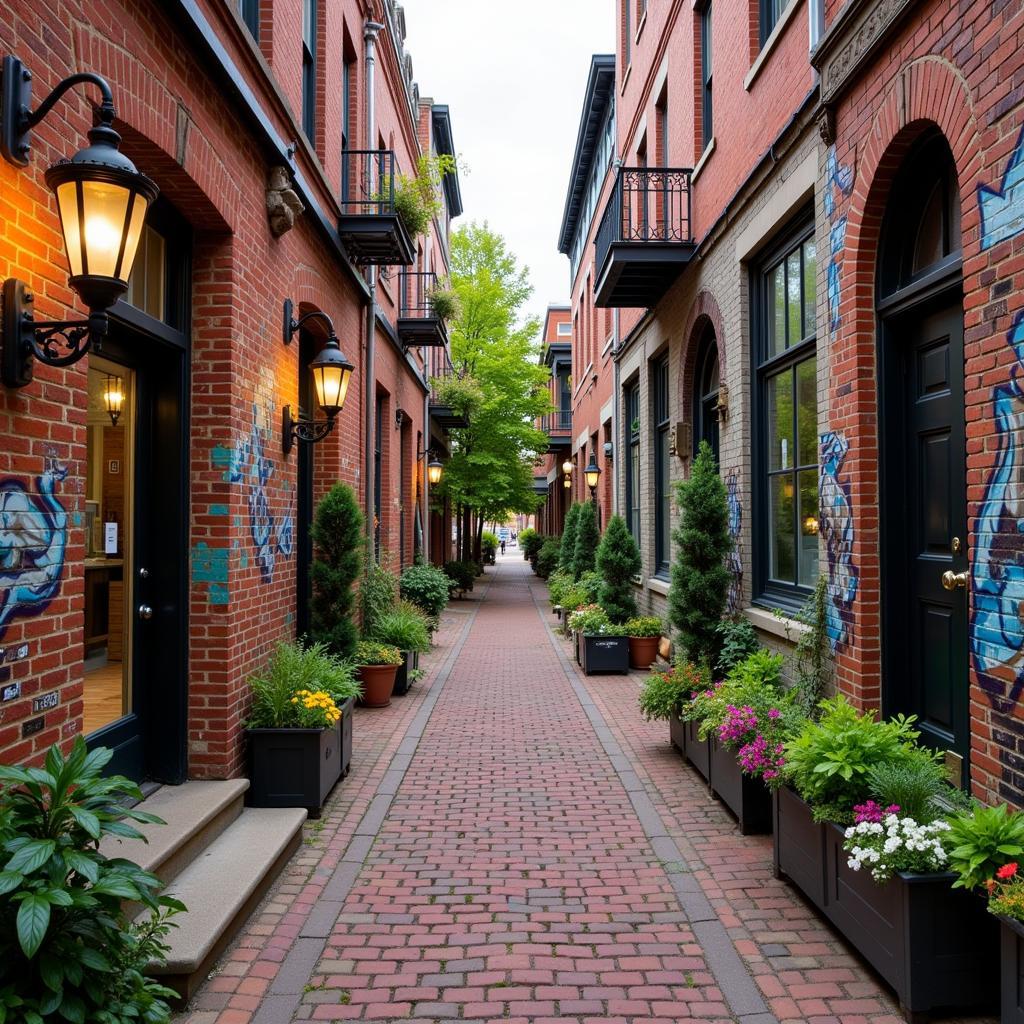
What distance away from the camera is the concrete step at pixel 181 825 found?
3.80 meters

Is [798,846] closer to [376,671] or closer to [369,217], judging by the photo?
[376,671]

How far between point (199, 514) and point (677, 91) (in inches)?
329

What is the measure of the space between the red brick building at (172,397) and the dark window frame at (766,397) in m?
4.02

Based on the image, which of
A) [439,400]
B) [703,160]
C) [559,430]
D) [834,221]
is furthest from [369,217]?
[559,430]

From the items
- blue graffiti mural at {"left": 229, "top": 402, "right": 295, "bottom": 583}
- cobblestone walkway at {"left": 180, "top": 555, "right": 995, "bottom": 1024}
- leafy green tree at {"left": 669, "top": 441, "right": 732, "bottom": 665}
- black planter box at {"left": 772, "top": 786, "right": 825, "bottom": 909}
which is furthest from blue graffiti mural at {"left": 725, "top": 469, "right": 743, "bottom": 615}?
blue graffiti mural at {"left": 229, "top": 402, "right": 295, "bottom": 583}

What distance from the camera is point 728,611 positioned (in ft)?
26.0

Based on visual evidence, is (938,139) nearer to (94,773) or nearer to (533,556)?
(94,773)

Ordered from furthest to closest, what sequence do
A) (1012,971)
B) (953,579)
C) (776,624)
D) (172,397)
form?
(776,624)
(172,397)
(953,579)
(1012,971)

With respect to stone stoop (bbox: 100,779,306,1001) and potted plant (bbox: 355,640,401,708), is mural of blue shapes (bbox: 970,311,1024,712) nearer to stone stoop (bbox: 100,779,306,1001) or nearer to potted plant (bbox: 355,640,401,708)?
stone stoop (bbox: 100,779,306,1001)

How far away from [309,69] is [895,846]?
27.9 ft

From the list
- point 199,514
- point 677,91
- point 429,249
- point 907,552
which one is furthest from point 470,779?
point 429,249

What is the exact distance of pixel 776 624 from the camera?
659 cm

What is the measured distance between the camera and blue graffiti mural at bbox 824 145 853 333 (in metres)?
5.32

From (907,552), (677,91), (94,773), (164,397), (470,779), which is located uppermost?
(677,91)
